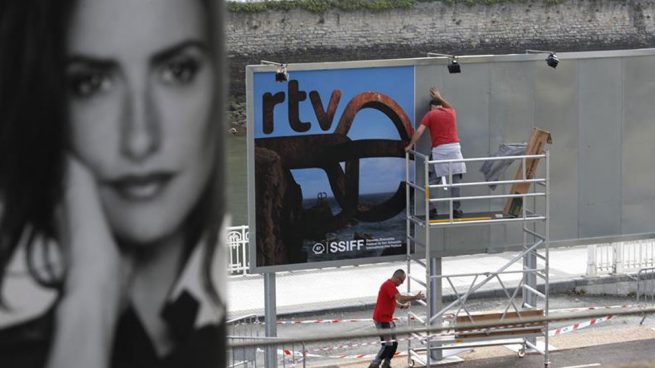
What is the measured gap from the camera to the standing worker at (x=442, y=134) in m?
13.4

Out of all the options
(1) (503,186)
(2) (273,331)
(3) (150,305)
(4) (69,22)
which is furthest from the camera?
(1) (503,186)

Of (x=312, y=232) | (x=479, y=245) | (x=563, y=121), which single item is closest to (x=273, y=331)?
(x=312, y=232)

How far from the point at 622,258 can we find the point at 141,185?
16156 mm

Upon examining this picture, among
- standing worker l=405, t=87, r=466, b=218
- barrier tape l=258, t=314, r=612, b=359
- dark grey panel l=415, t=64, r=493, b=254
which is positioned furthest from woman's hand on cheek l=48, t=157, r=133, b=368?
dark grey panel l=415, t=64, r=493, b=254

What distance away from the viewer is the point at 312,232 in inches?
530

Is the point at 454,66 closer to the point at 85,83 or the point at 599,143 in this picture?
the point at 599,143

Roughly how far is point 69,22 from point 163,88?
33cm

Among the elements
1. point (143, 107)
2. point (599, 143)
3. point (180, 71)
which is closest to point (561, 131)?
point (599, 143)

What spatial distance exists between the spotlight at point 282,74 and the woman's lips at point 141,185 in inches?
368

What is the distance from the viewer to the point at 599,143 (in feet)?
47.9

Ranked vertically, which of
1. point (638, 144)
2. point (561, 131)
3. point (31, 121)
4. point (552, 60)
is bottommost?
point (638, 144)

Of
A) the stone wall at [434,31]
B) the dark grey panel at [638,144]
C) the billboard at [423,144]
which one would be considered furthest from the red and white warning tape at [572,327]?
the stone wall at [434,31]

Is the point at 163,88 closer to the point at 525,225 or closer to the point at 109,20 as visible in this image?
the point at 109,20

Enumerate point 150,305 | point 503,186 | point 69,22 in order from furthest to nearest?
Answer: point 503,186 → point 150,305 → point 69,22
